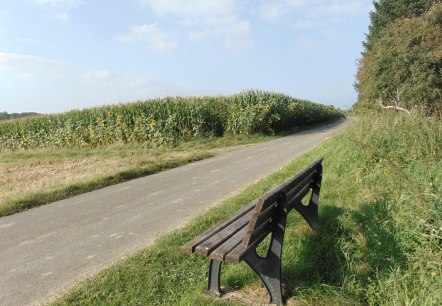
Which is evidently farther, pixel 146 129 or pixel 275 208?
pixel 146 129

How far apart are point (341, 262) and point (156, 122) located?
15478 mm

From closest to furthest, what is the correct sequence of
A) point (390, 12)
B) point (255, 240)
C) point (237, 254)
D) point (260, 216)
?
point (237, 254) < point (260, 216) < point (255, 240) < point (390, 12)

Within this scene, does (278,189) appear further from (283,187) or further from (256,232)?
(256,232)

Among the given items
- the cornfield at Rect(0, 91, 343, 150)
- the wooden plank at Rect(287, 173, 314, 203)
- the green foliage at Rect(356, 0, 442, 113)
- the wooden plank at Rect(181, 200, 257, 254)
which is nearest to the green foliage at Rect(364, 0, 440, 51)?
the green foliage at Rect(356, 0, 442, 113)

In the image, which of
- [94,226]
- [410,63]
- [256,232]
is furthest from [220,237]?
[410,63]

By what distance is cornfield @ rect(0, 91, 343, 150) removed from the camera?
18328 mm

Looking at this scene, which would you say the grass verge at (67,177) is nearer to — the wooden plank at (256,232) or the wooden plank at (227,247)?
the wooden plank at (227,247)

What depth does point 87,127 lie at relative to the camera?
19.7m

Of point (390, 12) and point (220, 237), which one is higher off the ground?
point (390, 12)

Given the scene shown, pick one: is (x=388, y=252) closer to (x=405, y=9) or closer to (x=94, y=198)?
(x=94, y=198)

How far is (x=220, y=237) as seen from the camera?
10.9ft

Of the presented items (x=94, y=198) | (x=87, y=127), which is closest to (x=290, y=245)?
(x=94, y=198)

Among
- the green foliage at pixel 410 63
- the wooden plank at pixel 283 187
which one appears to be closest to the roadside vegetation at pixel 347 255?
the wooden plank at pixel 283 187

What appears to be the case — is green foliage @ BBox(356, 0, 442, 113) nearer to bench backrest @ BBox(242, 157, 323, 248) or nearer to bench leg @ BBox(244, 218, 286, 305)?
bench backrest @ BBox(242, 157, 323, 248)
